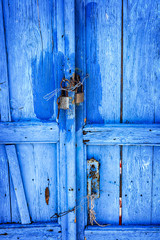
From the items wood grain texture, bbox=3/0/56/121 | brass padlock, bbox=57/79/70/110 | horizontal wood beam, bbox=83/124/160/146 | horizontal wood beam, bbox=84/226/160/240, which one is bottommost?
horizontal wood beam, bbox=84/226/160/240

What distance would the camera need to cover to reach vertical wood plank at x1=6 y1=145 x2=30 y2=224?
1.53 m

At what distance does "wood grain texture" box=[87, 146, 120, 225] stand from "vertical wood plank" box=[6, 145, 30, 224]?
1.60ft

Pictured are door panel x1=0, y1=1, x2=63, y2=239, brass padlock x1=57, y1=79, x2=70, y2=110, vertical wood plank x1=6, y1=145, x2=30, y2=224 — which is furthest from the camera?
vertical wood plank x1=6, y1=145, x2=30, y2=224

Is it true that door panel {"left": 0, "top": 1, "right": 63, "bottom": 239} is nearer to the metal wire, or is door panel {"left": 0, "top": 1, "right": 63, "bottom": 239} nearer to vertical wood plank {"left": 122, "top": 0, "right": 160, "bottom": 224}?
the metal wire

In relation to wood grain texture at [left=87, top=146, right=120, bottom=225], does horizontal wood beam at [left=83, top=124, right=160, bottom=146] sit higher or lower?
higher

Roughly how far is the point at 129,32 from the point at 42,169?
1.05 metres

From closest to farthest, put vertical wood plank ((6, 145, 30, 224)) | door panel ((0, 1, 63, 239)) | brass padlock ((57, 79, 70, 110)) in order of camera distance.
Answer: brass padlock ((57, 79, 70, 110)), door panel ((0, 1, 63, 239)), vertical wood plank ((6, 145, 30, 224))

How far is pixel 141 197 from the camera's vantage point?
1.57 metres

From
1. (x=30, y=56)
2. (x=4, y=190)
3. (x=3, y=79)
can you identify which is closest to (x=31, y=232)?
(x=4, y=190)

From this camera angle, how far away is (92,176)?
5.06ft

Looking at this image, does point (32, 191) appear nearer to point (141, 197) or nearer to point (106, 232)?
point (106, 232)

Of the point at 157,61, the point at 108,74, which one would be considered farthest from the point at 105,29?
the point at 157,61

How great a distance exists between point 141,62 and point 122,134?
0.47 m

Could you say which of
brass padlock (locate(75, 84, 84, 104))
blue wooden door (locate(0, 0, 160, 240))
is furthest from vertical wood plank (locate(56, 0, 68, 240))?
brass padlock (locate(75, 84, 84, 104))
